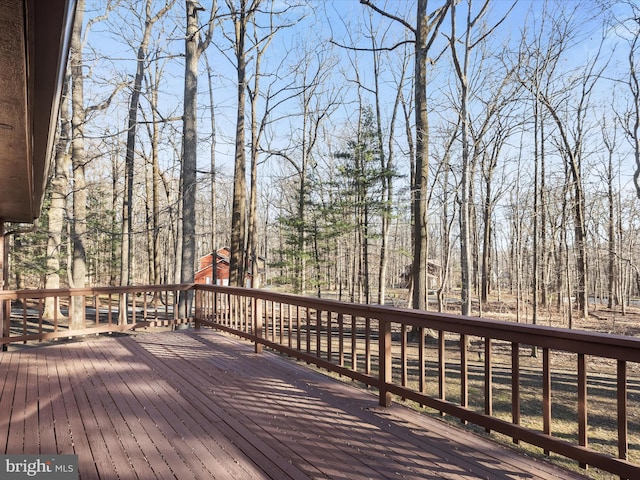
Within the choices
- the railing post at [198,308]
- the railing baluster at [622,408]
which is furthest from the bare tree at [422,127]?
the railing baluster at [622,408]

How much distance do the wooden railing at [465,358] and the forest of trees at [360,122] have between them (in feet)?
5.67

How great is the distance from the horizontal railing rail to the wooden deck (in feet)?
0.67

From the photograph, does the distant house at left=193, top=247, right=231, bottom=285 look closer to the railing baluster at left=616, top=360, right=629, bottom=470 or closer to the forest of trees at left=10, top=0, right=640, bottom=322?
the forest of trees at left=10, top=0, right=640, bottom=322

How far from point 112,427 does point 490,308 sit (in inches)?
768

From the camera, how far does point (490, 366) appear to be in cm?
234

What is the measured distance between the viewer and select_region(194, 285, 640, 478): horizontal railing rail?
1.91 m

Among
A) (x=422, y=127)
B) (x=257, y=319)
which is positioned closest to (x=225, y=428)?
(x=257, y=319)

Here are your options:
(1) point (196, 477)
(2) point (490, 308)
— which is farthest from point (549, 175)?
(1) point (196, 477)

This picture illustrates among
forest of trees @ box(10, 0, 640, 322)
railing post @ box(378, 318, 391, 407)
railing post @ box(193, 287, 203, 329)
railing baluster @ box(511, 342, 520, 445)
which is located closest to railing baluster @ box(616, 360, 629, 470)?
railing baluster @ box(511, 342, 520, 445)

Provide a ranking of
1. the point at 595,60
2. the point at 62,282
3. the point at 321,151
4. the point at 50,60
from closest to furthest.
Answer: the point at 50,60, the point at 595,60, the point at 321,151, the point at 62,282

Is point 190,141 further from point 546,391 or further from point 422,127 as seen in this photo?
point 546,391

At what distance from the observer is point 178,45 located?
31.4ft

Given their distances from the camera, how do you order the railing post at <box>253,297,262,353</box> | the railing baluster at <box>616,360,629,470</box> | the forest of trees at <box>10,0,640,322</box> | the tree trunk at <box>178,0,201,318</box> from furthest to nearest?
1. the forest of trees at <box>10,0,640,322</box>
2. the tree trunk at <box>178,0,201,318</box>
3. the railing post at <box>253,297,262,353</box>
4. the railing baluster at <box>616,360,629,470</box>

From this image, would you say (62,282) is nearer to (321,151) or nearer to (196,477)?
(321,151)
